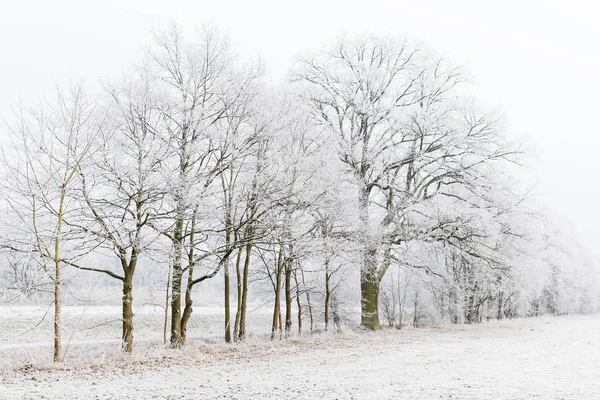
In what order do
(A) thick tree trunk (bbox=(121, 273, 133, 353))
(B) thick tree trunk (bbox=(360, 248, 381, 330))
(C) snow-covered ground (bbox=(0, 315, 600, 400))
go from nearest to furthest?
1. (C) snow-covered ground (bbox=(0, 315, 600, 400))
2. (A) thick tree trunk (bbox=(121, 273, 133, 353))
3. (B) thick tree trunk (bbox=(360, 248, 381, 330))

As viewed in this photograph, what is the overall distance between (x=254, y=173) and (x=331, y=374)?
7.47 metres

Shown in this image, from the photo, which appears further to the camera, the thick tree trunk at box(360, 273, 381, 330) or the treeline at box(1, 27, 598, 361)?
the thick tree trunk at box(360, 273, 381, 330)

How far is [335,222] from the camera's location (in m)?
20.6

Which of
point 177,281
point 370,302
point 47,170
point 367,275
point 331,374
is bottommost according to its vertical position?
point 331,374

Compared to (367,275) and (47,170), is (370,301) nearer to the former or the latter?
(367,275)

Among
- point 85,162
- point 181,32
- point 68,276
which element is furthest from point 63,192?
point 181,32

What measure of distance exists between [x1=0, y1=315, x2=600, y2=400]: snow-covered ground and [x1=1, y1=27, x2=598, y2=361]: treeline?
2.37m

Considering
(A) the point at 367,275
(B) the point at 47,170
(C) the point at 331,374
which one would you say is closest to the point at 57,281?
(B) the point at 47,170

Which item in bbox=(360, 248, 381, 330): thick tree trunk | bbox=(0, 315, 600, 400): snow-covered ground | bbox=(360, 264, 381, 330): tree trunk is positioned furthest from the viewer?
bbox=(360, 264, 381, 330): tree trunk

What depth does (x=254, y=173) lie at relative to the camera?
54.1 feet

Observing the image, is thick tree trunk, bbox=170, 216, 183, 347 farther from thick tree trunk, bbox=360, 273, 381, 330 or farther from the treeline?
thick tree trunk, bbox=360, 273, 381, 330

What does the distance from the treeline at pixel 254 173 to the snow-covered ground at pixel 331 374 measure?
237cm

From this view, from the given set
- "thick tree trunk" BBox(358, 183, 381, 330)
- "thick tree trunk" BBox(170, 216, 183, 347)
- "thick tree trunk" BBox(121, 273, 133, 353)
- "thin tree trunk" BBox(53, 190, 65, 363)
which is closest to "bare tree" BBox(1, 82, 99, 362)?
"thin tree trunk" BBox(53, 190, 65, 363)

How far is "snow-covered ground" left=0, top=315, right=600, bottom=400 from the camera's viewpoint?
9078 millimetres
